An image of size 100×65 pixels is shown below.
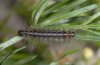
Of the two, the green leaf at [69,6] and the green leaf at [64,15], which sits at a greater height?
the green leaf at [69,6]

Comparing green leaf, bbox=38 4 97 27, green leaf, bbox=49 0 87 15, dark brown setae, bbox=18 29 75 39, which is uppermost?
green leaf, bbox=49 0 87 15

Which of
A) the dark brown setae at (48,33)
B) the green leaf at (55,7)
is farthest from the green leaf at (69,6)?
the dark brown setae at (48,33)

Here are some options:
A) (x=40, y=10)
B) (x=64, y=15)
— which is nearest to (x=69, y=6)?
(x=64, y=15)

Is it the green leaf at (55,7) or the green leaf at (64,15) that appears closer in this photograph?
the green leaf at (64,15)

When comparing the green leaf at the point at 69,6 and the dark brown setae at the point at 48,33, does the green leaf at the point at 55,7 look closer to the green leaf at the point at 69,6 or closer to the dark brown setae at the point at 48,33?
the green leaf at the point at 69,6

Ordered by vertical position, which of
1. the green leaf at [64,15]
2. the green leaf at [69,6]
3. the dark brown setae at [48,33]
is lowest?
the dark brown setae at [48,33]

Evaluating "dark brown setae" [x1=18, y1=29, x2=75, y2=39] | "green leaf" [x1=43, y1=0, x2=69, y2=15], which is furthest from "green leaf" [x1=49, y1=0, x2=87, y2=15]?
"dark brown setae" [x1=18, y1=29, x2=75, y2=39]

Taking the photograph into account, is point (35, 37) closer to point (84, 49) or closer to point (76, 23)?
point (76, 23)

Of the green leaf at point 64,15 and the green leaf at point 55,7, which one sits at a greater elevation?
the green leaf at point 55,7

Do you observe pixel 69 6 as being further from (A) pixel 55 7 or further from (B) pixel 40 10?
(B) pixel 40 10

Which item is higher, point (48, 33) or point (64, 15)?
point (64, 15)

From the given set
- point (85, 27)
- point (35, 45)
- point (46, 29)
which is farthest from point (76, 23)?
point (35, 45)

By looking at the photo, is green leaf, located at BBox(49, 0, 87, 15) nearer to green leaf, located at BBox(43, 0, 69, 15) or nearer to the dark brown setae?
green leaf, located at BBox(43, 0, 69, 15)
